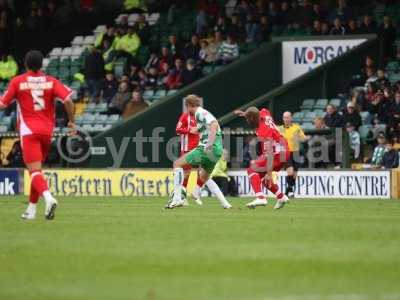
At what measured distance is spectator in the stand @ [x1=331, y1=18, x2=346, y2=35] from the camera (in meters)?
32.3

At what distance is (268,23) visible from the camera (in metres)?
34.3

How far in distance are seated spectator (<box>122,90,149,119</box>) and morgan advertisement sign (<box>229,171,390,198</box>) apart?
19.2 feet

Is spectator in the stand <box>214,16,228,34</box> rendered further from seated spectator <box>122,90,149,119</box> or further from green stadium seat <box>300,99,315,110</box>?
green stadium seat <box>300,99,315,110</box>

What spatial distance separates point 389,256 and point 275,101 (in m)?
19.0

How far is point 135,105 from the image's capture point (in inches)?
1314

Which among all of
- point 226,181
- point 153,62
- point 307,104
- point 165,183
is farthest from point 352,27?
point 165,183

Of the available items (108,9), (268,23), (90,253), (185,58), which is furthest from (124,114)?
(90,253)

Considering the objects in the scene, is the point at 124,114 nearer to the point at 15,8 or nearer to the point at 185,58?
the point at 185,58

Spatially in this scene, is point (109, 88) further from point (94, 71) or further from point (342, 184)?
point (342, 184)

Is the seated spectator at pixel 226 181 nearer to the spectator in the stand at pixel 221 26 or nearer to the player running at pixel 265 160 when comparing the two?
the spectator in the stand at pixel 221 26

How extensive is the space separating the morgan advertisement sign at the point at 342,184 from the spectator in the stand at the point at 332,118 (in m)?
1.26

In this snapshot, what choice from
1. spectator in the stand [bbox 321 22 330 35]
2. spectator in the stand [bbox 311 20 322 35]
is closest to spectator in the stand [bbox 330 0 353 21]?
spectator in the stand [bbox 321 22 330 35]

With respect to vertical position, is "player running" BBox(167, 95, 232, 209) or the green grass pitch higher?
"player running" BBox(167, 95, 232, 209)

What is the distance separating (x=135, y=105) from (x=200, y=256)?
20.9 meters
